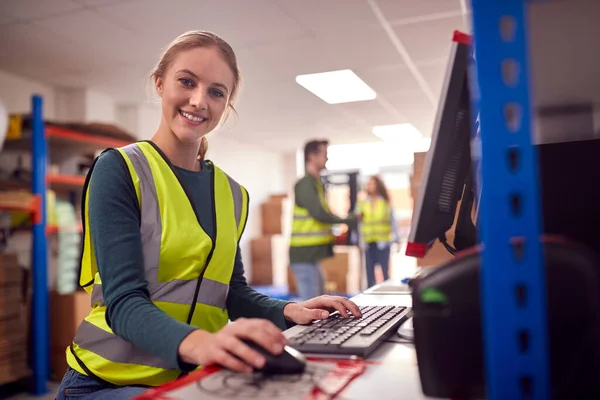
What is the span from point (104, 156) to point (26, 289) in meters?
2.62

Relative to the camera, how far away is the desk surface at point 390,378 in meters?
0.55

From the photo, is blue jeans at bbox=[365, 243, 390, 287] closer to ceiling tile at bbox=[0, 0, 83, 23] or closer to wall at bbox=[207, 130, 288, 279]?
wall at bbox=[207, 130, 288, 279]

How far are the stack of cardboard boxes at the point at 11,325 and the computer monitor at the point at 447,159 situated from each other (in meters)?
2.79

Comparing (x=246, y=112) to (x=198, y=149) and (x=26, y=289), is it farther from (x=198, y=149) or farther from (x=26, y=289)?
(x=198, y=149)

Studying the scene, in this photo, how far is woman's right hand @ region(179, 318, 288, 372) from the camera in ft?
1.97

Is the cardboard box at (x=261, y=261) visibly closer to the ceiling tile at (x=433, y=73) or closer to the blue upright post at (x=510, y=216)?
the ceiling tile at (x=433, y=73)

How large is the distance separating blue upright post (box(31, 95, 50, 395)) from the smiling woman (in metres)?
2.27

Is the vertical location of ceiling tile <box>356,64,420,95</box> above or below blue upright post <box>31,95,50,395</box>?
above

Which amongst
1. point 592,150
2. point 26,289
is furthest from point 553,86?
point 26,289

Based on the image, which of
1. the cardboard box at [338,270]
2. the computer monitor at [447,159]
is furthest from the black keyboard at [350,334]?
the cardboard box at [338,270]

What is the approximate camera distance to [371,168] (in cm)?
985

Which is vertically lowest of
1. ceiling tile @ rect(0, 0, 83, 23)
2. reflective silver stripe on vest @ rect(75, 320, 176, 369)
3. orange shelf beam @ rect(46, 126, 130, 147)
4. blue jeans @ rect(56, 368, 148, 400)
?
blue jeans @ rect(56, 368, 148, 400)

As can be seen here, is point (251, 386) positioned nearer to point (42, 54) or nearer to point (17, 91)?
point (42, 54)

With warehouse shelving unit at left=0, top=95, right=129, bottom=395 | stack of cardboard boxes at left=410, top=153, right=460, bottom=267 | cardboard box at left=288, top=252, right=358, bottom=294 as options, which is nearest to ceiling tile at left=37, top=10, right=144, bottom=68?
warehouse shelving unit at left=0, top=95, right=129, bottom=395
